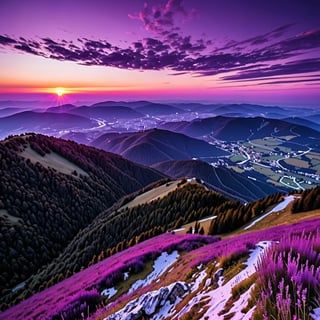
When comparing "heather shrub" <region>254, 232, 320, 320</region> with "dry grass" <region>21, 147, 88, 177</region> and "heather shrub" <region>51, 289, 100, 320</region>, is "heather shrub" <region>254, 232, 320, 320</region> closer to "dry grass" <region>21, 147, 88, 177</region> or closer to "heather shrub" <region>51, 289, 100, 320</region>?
"heather shrub" <region>51, 289, 100, 320</region>

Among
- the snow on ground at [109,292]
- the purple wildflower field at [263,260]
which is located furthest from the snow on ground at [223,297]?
the snow on ground at [109,292]

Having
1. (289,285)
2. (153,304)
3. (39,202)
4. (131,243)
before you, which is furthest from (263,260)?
(39,202)

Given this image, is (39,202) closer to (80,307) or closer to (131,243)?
(131,243)

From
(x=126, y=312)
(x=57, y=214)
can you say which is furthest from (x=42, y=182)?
(x=126, y=312)

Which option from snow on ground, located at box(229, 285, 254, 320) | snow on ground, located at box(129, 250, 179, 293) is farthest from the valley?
snow on ground, located at box(129, 250, 179, 293)

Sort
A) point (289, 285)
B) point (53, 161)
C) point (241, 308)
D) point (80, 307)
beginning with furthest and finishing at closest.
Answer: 1. point (53, 161)
2. point (80, 307)
3. point (241, 308)
4. point (289, 285)

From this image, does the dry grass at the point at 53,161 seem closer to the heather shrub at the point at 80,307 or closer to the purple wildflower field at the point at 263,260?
the purple wildflower field at the point at 263,260

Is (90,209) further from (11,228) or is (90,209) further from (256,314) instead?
(256,314)

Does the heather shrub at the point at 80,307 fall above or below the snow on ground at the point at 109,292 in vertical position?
above
